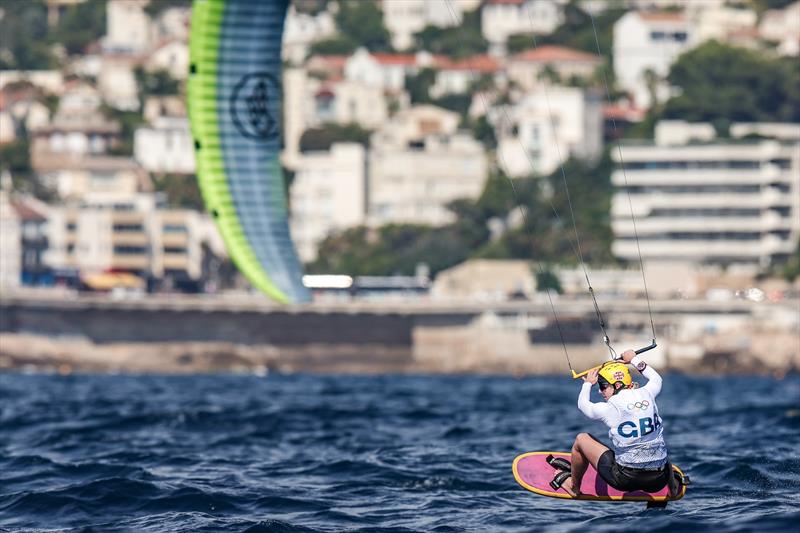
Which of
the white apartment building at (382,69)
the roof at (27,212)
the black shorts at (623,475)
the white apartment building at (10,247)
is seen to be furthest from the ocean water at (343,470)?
the white apartment building at (382,69)

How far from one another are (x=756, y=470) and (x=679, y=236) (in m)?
97.9

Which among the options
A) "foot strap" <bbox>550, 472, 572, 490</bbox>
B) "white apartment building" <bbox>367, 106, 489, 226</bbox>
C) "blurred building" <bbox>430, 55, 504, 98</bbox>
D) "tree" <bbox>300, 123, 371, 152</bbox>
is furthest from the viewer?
"blurred building" <bbox>430, 55, 504, 98</bbox>

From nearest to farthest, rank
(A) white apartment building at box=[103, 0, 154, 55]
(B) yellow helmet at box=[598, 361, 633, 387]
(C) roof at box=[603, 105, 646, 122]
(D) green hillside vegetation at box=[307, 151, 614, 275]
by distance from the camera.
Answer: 1. (B) yellow helmet at box=[598, 361, 633, 387]
2. (D) green hillside vegetation at box=[307, 151, 614, 275]
3. (C) roof at box=[603, 105, 646, 122]
4. (A) white apartment building at box=[103, 0, 154, 55]

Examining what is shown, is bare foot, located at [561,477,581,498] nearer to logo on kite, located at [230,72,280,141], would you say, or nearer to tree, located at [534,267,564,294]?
logo on kite, located at [230,72,280,141]

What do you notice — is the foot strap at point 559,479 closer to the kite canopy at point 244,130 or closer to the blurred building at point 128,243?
the kite canopy at point 244,130

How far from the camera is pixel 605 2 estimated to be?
592ft

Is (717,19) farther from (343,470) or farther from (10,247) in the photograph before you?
(343,470)

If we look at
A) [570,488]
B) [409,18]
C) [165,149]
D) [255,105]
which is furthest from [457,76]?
[570,488]

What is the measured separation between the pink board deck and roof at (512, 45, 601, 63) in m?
141

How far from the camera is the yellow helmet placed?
17.6 meters

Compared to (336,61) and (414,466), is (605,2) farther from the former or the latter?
(414,466)

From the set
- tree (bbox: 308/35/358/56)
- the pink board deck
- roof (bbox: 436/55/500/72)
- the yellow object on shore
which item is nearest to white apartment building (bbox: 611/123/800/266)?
the yellow object on shore

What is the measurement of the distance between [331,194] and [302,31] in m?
49.5

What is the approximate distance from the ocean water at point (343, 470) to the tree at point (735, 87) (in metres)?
110
